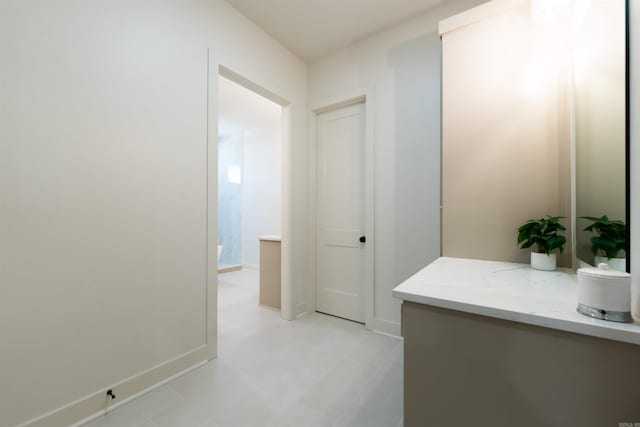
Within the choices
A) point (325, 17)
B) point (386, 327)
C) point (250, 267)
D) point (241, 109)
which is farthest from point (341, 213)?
point (250, 267)

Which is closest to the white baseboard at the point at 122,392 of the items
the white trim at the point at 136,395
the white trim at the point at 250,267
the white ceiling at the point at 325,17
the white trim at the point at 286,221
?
the white trim at the point at 136,395

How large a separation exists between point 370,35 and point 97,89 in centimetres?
223

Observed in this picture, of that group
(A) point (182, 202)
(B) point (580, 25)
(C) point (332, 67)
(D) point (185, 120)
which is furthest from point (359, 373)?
(C) point (332, 67)

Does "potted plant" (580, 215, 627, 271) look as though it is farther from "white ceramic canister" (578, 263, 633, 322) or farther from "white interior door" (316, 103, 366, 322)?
"white interior door" (316, 103, 366, 322)

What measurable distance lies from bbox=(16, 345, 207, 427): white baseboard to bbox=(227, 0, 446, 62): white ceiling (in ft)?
8.97

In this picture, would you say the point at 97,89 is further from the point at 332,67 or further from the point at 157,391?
the point at 332,67

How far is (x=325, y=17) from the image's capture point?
2.19 m

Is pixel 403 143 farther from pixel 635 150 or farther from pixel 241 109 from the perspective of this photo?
pixel 241 109

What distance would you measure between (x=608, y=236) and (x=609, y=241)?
23mm

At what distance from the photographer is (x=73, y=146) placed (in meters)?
1.32

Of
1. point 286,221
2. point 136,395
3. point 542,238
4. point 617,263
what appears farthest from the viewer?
point 286,221

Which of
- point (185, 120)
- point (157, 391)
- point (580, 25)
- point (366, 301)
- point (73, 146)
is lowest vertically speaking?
point (157, 391)

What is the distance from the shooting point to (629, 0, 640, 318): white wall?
2.28 ft

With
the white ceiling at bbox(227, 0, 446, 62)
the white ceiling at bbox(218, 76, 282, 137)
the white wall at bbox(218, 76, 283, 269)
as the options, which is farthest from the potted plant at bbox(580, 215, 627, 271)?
the white wall at bbox(218, 76, 283, 269)
